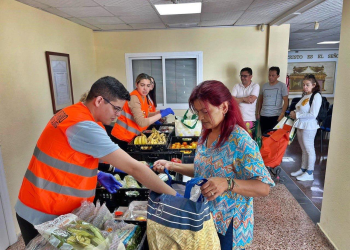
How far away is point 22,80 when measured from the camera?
2514 mm

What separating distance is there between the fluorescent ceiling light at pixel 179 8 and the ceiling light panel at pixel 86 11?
712 mm

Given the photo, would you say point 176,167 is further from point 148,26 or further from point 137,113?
point 148,26

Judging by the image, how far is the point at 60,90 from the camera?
329cm

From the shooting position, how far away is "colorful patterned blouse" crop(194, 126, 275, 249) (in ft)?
3.52

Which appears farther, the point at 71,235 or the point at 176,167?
the point at 176,167

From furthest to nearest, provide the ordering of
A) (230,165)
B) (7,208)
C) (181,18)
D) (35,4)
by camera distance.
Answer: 1. (181,18)
2. (35,4)
3. (7,208)
4. (230,165)

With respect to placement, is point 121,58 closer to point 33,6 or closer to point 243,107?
point 33,6

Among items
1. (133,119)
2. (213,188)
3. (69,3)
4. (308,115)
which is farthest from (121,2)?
(308,115)

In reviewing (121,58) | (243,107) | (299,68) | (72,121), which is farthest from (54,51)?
(299,68)

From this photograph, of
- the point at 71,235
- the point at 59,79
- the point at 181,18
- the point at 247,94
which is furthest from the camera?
the point at 247,94

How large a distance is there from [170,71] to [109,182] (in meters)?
3.44

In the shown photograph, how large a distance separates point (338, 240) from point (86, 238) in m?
2.17

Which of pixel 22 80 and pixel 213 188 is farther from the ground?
pixel 22 80

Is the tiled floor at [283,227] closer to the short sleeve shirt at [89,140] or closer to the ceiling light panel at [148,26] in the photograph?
the short sleeve shirt at [89,140]
